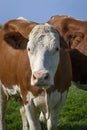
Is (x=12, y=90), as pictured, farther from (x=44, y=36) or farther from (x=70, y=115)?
(x=70, y=115)

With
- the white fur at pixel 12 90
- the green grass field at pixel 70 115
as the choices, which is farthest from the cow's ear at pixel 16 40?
the green grass field at pixel 70 115

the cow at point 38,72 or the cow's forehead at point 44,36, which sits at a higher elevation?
the cow's forehead at point 44,36

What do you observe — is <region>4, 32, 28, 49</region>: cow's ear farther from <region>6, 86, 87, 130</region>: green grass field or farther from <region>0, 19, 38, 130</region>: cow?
<region>6, 86, 87, 130</region>: green grass field

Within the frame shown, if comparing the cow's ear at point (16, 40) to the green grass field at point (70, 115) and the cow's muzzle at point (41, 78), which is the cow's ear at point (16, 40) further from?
the green grass field at point (70, 115)

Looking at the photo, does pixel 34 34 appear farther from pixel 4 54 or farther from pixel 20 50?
pixel 4 54

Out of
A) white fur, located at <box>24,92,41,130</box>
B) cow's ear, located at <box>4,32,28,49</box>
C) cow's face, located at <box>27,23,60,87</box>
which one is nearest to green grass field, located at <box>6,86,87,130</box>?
white fur, located at <box>24,92,41,130</box>

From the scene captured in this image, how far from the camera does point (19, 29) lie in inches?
375

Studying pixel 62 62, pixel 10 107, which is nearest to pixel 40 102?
pixel 62 62

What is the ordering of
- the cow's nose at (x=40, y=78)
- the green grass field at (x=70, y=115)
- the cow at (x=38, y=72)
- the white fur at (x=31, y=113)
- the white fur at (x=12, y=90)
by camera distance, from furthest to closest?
the green grass field at (x=70, y=115) < the white fur at (x=12, y=90) < the white fur at (x=31, y=113) < the cow at (x=38, y=72) < the cow's nose at (x=40, y=78)

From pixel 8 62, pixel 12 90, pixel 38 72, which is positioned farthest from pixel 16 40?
pixel 38 72

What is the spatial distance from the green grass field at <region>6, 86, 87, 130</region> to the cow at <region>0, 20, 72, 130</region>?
104 centimetres

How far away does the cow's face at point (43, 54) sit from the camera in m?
6.13

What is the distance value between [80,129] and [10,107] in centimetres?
235

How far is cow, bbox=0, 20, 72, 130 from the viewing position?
633 centimetres
